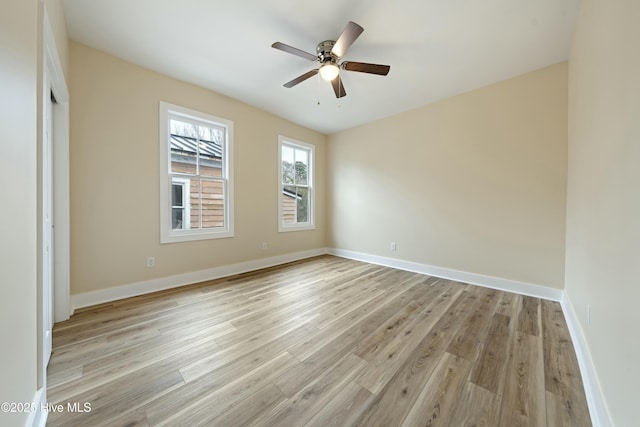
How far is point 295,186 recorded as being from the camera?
4.70m

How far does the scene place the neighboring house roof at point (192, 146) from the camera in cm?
311

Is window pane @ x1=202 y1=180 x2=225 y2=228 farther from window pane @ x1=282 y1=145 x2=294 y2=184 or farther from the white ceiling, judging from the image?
the white ceiling

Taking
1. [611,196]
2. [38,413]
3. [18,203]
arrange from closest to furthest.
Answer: [18,203] → [38,413] → [611,196]

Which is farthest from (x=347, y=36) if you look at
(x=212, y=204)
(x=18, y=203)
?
(x=212, y=204)

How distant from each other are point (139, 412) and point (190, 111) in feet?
10.7

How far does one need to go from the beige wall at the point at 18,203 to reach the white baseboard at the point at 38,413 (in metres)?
0.05

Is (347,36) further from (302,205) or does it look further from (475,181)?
(302,205)

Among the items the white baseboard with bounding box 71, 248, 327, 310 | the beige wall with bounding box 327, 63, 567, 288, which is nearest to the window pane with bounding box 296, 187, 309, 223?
the white baseboard with bounding box 71, 248, 327, 310

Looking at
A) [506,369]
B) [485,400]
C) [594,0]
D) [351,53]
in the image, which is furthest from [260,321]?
[594,0]

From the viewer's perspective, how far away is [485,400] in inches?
51.7

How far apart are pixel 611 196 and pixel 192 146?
13.3 feet

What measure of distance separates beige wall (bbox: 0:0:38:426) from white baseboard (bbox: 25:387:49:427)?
2.1 inches

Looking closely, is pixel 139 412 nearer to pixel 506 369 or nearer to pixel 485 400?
pixel 485 400

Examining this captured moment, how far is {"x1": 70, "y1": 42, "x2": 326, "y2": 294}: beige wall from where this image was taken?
2.40 m
